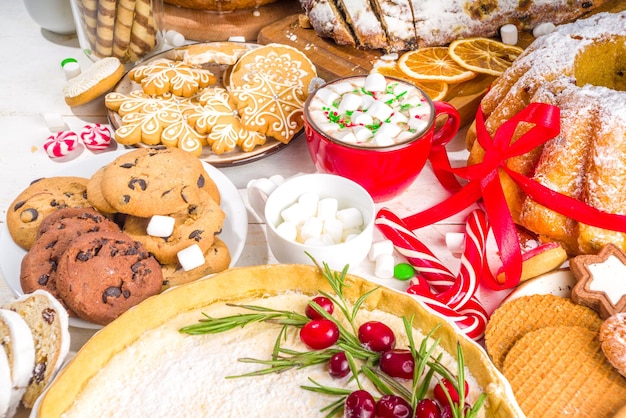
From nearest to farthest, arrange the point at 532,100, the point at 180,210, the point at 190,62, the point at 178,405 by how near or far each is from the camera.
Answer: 1. the point at 178,405
2. the point at 180,210
3. the point at 532,100
4. the point at 190,62

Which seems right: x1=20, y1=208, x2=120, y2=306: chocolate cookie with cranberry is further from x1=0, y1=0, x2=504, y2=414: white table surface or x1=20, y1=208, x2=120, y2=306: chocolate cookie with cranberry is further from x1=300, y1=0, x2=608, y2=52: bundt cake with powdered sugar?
x1=300, y1=0, x2=608, y2=52: bundt cake with powdered sugar

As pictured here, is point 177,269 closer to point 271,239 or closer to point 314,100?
Result: point 271,239

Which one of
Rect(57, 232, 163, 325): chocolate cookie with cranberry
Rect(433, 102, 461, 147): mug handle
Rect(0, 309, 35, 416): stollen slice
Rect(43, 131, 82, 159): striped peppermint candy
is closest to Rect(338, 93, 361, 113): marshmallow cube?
Rect(433, 102, 461, 147): mug handle

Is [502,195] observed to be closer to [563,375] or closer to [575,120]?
[575,120]

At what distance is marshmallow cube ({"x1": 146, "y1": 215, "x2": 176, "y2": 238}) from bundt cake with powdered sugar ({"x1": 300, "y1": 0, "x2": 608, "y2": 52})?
850mm

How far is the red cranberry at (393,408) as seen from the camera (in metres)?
0.79

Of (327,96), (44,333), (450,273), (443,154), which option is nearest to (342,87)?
(327,96)

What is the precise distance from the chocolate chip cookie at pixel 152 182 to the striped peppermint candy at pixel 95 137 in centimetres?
34

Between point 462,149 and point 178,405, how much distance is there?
1036 mm

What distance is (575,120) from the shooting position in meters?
1.24

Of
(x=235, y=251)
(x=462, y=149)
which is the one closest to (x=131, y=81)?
(x=235, y=251)

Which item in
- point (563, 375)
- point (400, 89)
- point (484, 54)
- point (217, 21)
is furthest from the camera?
point (217, 21)

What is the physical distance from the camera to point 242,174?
1.53 meters

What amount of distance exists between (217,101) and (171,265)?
22.0 inches
